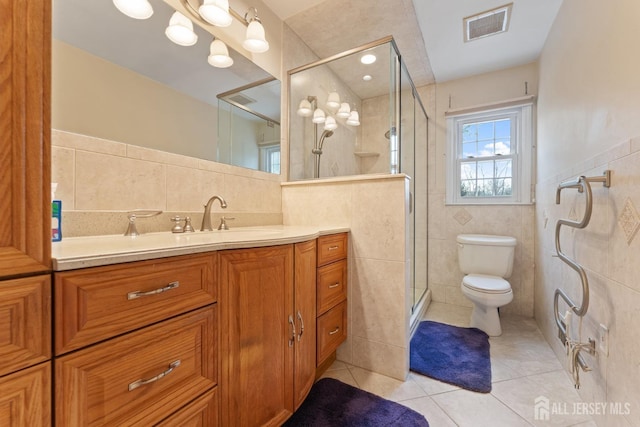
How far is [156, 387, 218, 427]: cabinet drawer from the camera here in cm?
73

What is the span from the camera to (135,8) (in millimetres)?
1133

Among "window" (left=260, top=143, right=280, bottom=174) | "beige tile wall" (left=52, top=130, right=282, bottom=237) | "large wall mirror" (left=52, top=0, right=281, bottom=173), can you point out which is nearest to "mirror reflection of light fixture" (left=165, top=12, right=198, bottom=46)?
"large wall mirror" (left=52, top=0, right=281, bottom=173)

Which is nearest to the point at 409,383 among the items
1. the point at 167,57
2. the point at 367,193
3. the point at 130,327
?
the point at 367,193

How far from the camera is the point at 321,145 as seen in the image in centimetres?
238

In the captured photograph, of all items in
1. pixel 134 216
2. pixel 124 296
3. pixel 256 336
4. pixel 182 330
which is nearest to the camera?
pixel 124 296

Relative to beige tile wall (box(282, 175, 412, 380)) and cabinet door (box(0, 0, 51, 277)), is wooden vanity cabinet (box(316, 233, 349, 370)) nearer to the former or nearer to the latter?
beige tile wall (box(282, 175, 412, 380))

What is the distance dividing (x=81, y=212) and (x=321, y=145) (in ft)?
5.83

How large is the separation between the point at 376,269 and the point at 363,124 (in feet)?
5.11

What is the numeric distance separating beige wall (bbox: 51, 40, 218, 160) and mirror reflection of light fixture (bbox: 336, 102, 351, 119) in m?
1.43

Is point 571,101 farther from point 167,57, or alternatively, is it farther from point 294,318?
point 167,57

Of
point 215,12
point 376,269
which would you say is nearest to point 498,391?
point 376,269

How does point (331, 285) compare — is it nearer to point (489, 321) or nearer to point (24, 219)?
point (24, 219)

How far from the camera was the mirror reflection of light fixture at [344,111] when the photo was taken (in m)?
2.57

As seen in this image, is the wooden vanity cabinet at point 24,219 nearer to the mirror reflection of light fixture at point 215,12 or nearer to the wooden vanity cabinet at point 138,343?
the wooden vanity cabinet at point 138,343
